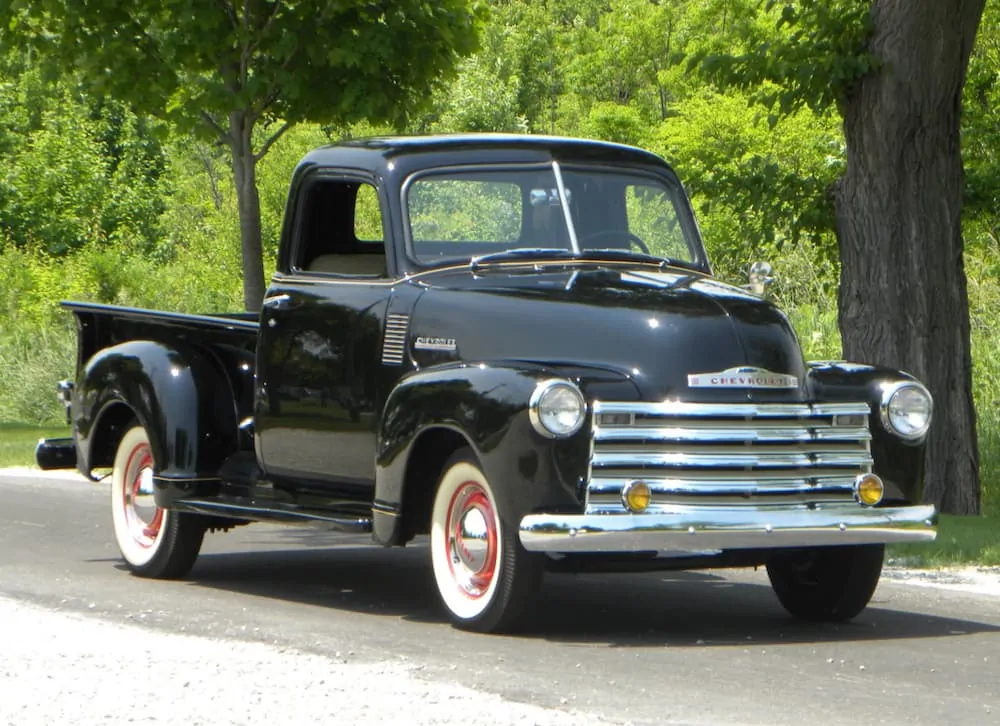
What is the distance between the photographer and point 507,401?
24.0 ft

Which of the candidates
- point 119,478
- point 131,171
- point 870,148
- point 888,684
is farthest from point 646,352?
point 131,171

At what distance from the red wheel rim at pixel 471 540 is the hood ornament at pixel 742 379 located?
0.98 metres

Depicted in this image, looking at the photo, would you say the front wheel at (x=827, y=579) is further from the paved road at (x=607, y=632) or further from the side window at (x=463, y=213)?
the side window at (x=463, y=213)

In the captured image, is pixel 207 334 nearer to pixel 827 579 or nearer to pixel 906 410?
pixel 827 579

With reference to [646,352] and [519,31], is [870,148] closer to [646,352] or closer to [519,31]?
[646,352]

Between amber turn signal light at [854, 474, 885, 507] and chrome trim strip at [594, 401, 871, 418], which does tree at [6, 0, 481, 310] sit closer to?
chrome trim strip at [594, 401, 871, 418]

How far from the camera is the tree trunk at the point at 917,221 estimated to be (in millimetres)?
13211

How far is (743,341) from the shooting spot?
7574 mm

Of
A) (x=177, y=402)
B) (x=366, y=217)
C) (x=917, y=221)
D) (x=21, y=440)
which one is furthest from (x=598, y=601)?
(x=21, y=440)

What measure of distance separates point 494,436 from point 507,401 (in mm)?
151

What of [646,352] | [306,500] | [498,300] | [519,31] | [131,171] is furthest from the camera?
[519,31]

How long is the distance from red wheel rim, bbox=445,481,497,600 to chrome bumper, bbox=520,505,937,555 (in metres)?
0.42

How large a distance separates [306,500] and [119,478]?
153 centimetres

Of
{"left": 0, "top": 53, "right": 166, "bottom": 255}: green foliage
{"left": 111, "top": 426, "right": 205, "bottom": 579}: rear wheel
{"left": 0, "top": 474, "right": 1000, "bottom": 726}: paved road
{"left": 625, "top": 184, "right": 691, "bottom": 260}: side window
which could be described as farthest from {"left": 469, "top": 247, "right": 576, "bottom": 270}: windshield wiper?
{"left": 0, "top": 53, "right": 166, "bottom": 255}: green foliage
